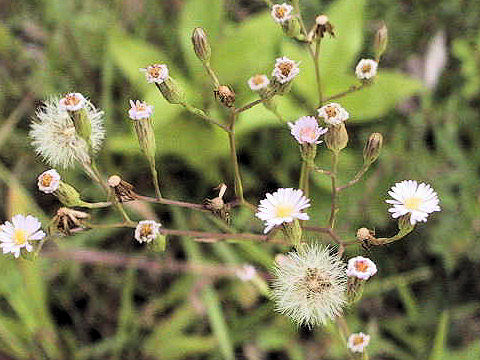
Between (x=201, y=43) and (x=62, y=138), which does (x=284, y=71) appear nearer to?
(x=201, y=43)

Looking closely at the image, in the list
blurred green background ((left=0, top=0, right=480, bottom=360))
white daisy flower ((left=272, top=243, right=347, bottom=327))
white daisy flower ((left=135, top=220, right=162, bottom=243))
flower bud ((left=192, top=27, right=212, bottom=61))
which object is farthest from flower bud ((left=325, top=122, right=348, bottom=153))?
blurred green background ((left=0, top=0, right=480, bottom=360))

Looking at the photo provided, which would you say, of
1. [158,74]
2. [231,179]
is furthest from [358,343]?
[231,179]

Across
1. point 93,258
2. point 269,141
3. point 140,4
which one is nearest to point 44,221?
point 93,258

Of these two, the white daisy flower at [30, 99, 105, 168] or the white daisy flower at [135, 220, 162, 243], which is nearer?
the white daisy flower at [135, 220, 162, 243]

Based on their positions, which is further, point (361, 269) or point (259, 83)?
point (259, 83)

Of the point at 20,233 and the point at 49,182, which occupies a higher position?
the point at 49,182

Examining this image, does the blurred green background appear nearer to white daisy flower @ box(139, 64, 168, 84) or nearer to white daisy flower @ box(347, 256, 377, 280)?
white daisy flower @ box(139, 64, 168, 84)
